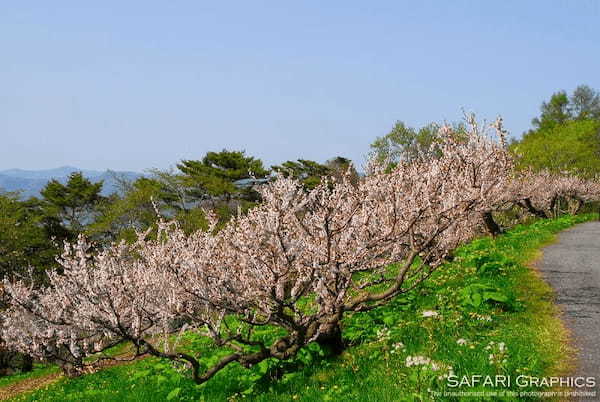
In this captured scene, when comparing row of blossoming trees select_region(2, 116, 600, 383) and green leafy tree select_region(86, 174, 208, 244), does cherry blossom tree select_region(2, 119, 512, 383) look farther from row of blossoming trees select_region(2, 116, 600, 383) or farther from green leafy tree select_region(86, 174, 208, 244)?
green leafy tree select_region(86, 174, 208, 244)

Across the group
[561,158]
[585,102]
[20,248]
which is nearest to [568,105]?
[585,102]

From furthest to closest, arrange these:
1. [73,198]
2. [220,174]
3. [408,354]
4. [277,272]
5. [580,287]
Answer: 1. [220,174]
2. [73,198]
3. [580,287]
4. [408,354]
5. [277,272]

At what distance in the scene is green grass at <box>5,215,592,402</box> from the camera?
621cm

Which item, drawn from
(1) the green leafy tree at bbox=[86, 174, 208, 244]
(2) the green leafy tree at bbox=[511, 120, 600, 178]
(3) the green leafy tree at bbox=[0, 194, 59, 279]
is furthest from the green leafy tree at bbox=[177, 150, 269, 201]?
(2) the green leafy tree at bbox=[511, 120, 600, 178]

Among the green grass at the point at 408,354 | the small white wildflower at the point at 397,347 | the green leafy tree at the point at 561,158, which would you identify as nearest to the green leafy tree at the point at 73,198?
the green leafy tree at the point at 561,158

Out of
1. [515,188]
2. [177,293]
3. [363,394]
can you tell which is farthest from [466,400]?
[515,188]

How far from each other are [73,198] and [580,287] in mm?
53075

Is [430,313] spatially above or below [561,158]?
below

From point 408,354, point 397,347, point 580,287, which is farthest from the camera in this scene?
point 580,287

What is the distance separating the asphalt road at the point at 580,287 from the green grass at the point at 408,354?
0.91 ft

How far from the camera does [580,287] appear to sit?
35.7 feet

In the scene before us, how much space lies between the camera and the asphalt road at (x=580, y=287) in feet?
22.7

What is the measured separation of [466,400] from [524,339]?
265cm

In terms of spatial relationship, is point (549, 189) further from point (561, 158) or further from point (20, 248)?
point (20, 248)
